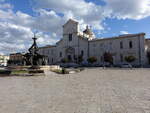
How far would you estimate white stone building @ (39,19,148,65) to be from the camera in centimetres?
5200

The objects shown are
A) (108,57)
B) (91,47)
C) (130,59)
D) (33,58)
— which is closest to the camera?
(33,58)

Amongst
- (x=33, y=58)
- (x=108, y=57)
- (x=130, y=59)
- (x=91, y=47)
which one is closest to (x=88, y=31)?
(x=91, y=47)

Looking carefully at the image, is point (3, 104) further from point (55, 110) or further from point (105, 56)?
point (105, 56)

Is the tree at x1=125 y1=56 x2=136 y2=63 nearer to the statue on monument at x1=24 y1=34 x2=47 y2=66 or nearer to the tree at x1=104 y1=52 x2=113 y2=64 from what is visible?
the tree at x1=104 y1=52 x2=113 y2=64

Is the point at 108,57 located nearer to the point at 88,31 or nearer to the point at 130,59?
the point at 130,59

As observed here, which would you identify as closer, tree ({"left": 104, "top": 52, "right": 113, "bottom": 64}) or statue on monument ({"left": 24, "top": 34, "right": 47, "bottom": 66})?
statue on monument ({"left": 24, "top": 34, "right": 47, "bottom": 66})

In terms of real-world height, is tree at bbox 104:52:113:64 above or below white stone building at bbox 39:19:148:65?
below

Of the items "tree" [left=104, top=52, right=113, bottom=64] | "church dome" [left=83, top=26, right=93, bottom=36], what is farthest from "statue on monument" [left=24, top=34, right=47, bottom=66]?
"church dome" [left=83, top=26, right=93, bottom=36]

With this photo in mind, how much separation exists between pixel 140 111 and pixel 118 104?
1.00m

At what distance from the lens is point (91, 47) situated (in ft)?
208

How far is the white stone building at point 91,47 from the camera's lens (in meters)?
52.0

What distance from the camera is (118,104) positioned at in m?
6.20

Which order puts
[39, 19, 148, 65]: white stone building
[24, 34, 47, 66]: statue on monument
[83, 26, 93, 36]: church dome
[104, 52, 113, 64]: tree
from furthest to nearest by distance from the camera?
[83, 26, 93, 36]: church dome, [104, 52, 113, 64]: tree, [39, 19, 148, 65]: white stone building, [24, 34, 47, 66]: statue on monument

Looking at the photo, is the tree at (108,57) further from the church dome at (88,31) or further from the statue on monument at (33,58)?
the statue on monument at (33,58)
